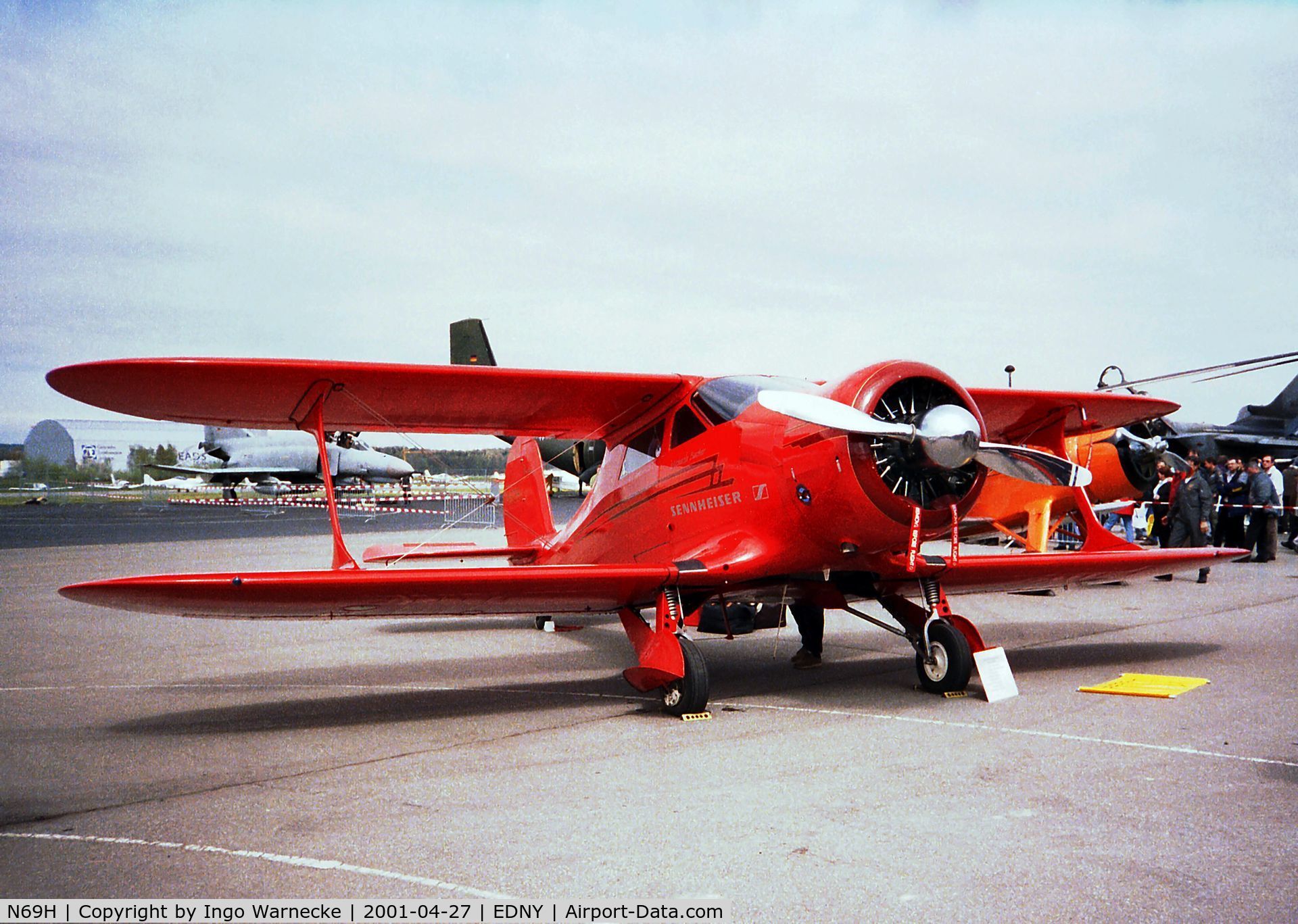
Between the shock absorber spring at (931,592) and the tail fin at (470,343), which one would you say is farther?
the tail fin at (470,343)

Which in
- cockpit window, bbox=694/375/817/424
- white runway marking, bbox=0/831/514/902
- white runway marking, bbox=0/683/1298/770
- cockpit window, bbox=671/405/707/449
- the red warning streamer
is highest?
cockpit window, bbox=694/375/817/424

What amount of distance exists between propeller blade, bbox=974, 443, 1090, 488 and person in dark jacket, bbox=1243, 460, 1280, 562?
12357 mm

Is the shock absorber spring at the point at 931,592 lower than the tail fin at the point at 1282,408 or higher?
lower

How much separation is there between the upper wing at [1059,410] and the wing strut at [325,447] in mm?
5320

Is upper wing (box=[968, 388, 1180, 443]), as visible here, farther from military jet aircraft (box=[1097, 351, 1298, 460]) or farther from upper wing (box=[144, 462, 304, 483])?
upper wing (box=[144, 462, 304, 483])

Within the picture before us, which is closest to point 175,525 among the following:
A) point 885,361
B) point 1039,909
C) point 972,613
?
point 972,613

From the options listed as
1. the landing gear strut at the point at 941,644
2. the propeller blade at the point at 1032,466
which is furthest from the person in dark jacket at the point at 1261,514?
the landing gear strut at the point at 941,644

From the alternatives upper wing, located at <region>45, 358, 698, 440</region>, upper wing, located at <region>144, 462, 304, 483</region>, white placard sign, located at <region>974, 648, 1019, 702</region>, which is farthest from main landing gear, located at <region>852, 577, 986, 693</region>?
upper wing, located at <region>144, 462, 304, 483</region>

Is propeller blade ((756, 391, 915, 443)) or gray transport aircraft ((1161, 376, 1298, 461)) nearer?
propeller blade ((756, 391, 915, 443))

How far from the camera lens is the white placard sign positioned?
6.48 metres

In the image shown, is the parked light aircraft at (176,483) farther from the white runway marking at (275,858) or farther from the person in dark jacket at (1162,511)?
the white runway marking at (275,858)

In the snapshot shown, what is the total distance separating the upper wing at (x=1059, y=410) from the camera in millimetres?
8664

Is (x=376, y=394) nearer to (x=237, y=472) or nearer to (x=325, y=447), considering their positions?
(x=325, y=447)

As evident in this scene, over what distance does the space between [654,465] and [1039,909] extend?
4810mm
